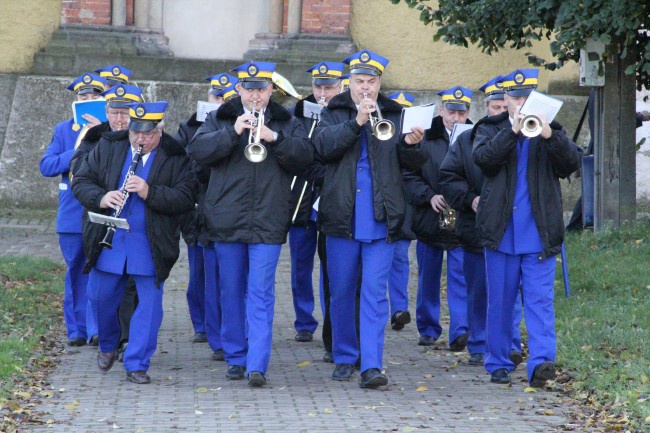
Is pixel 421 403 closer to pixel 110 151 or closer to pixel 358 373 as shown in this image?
pixel 358 373

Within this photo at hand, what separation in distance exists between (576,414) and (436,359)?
2.11 meters

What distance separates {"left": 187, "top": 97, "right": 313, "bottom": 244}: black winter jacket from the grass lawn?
226cm

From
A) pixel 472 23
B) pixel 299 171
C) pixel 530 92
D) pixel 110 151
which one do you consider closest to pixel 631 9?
pixel 472 23

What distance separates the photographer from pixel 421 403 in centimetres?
806

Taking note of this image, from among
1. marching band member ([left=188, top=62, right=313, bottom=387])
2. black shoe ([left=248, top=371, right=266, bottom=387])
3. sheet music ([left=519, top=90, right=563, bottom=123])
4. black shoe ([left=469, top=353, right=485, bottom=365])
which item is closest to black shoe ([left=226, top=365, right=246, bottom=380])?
marching band member ([left=188, top=62, right=313, bottom=387])

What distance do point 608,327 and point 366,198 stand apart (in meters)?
2.42

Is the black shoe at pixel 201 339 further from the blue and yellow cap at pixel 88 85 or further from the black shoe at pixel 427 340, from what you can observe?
the blue and yellow cap at pixel 88 85

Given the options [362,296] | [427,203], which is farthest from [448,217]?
[362,296]

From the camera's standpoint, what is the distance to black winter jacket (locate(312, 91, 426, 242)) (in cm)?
850

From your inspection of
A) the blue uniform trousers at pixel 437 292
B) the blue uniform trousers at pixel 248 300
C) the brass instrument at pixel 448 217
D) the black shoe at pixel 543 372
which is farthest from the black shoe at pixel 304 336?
the black shoe at pixel 543 372

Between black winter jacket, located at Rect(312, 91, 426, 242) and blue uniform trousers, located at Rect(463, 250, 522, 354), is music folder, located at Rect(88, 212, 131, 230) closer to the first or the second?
black winter jacket, located at Rect(312, 91, 426, 242)

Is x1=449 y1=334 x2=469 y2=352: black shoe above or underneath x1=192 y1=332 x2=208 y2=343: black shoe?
above

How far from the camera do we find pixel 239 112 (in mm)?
8734

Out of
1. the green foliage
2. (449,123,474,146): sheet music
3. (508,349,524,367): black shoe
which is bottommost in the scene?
(508,349,524,367): black shoe
